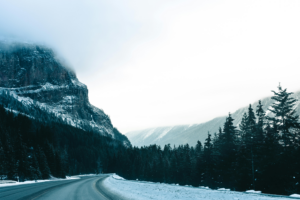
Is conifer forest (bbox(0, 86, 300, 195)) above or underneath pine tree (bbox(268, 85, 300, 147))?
underneath

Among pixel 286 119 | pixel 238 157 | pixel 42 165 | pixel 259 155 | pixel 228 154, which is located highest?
pixel 286 119

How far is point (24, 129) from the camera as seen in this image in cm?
7081

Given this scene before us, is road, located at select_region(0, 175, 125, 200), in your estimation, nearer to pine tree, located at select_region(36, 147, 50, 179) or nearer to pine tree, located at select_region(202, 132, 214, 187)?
pine tree, located at select_region(36, 147, 50, 179)

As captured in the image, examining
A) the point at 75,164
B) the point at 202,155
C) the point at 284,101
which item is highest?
the point at 284,101

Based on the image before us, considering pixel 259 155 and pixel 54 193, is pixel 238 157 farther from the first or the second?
pixel 54 193

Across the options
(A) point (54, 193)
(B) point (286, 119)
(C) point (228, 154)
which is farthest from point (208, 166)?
(A) point (54, 193)

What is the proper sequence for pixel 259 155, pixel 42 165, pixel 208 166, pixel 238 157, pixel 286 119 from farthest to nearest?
1. pixel 42 165
2. pixel 208 166
3. pixel 238 157
4. pixel 259 155
5. pixel 286 119

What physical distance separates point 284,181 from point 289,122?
29.4ft

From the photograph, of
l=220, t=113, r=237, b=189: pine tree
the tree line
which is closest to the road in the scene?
the tree line

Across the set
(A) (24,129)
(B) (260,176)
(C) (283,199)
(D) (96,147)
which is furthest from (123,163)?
(C) (283,199)

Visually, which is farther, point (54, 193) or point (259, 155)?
point (259, 155)

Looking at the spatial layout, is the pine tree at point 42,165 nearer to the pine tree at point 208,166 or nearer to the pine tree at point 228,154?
the pine tree at point 208,166

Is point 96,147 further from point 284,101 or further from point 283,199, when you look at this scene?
point 283,199

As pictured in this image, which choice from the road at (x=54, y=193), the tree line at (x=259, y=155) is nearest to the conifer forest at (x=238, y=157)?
the tree line at (x=259, y=155)
